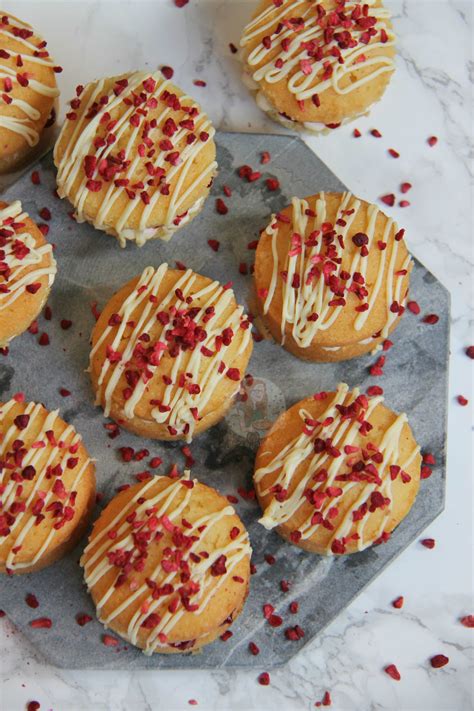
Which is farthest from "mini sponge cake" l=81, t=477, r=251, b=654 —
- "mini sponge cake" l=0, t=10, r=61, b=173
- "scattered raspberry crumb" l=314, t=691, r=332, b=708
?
"mini sponge cake" l=0, t=10, r=61, b=173

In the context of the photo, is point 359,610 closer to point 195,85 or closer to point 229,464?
point 229,464

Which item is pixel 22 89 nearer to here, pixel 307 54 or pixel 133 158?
pixel 133 158

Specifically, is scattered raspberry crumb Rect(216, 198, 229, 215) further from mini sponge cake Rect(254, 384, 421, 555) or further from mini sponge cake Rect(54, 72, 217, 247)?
mini sponge cake Rect(254, 384, 421, 555)

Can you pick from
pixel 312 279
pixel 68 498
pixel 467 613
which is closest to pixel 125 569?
pixel 68 498

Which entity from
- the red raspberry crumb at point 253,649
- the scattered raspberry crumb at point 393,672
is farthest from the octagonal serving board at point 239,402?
the scattered raspberry crumb at point 393,672

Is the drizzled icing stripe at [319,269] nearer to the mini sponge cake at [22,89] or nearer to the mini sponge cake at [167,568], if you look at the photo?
the mini sponge cake at [167,568]

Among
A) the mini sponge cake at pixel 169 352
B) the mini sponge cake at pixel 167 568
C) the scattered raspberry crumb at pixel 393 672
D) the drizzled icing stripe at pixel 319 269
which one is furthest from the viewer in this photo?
the scattered raspberry crumb at pixel 393 672
